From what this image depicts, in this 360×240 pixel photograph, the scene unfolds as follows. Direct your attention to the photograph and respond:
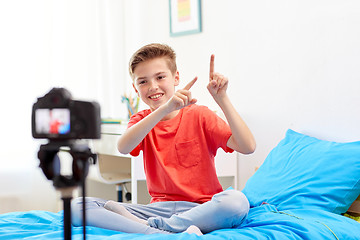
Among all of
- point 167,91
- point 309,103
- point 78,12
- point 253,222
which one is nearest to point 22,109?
point 78,12

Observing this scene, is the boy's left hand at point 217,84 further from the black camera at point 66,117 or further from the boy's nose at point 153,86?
the black camera at point 66,117

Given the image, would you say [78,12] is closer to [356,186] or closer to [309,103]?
[309,103]

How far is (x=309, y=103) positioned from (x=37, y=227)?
1.25 m

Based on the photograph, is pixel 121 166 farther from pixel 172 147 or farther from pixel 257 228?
pixel 257 228

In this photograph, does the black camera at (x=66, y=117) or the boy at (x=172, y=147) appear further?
the boy at (x=172, y=147)

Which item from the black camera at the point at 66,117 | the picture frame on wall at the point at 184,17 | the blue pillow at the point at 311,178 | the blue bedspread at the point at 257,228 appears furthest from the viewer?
the picture frame on wall at the point at 184,17

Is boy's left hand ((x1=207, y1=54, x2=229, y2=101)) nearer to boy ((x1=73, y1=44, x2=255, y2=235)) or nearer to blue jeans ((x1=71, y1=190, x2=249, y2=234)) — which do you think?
boy ((x1=73, y1=44, x2=255, y2=235))

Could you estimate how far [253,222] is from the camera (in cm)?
148

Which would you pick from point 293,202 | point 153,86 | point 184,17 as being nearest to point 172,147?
point 153,86

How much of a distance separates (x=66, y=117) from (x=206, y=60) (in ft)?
6.45

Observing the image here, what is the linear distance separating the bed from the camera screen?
0.59 meters

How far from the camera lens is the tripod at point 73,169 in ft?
2.56

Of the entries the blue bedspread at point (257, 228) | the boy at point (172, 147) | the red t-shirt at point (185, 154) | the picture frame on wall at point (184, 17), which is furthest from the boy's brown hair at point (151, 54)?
the picture frame on wall at point (184, 17)

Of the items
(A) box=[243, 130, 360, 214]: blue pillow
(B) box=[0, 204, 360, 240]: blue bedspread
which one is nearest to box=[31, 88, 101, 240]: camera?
(B) box=[0, 204, 360, 240]: blue bedspread
